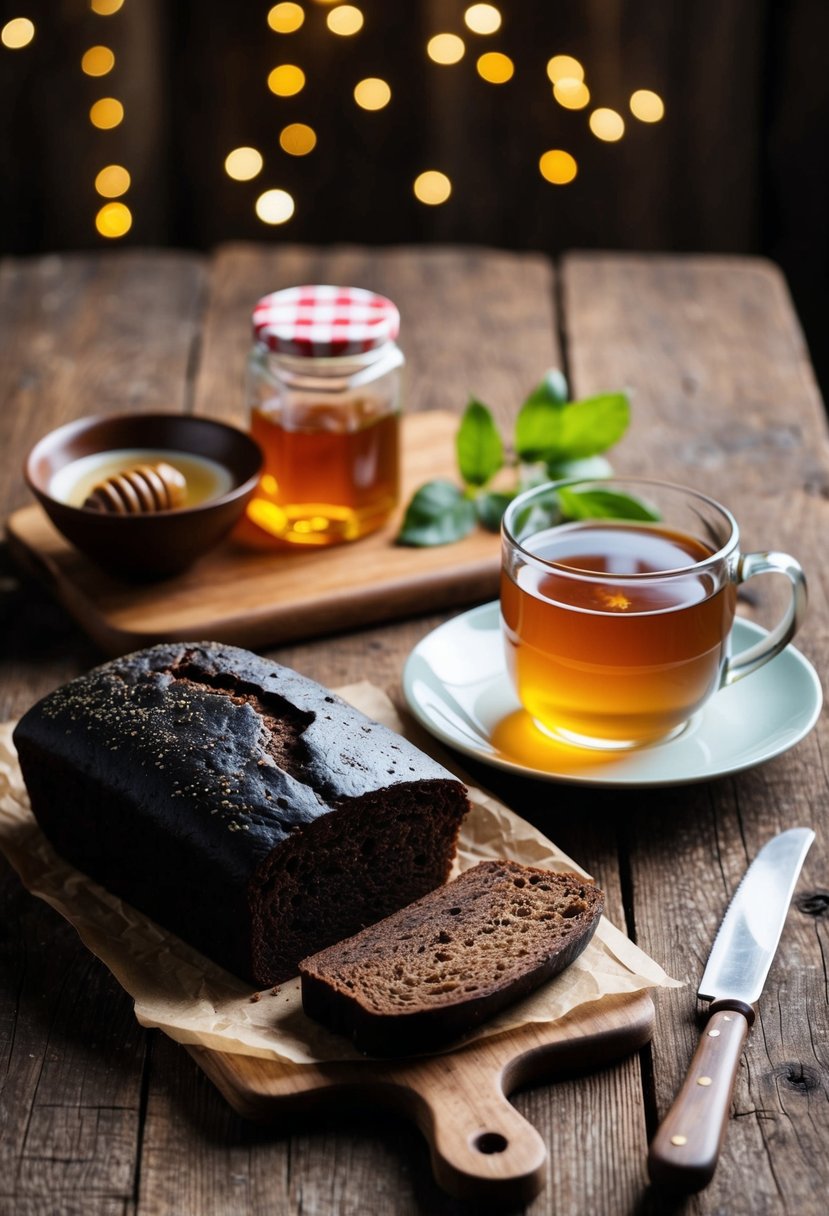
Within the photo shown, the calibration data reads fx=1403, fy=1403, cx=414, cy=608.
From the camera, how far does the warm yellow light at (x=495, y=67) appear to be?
3896 millimetres

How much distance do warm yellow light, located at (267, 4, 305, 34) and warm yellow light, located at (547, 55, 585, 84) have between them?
2.30 feet

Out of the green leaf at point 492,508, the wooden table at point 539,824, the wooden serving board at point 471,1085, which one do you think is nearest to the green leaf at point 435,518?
the green leaf at point 492,508

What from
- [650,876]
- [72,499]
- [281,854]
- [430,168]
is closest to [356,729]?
[281,854]

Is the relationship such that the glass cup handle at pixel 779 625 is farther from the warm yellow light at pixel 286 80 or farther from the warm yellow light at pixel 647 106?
the warm yellow light at pixel 286 80

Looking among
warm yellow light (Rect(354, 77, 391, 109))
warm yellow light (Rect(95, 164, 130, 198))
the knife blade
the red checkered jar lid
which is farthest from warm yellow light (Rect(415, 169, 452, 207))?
the knife blade

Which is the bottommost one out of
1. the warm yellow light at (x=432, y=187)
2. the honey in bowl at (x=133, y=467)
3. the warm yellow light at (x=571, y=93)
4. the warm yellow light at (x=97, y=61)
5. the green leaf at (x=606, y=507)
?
the warm yellow light at (x=432, y=187)

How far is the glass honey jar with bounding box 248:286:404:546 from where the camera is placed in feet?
6.82

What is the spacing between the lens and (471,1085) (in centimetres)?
121

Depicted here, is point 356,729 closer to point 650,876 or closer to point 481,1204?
point 650,876

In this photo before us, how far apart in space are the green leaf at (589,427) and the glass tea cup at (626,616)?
0.40 m

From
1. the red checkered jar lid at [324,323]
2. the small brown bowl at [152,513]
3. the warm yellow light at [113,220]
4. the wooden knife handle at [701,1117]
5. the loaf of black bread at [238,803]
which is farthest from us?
the warm yellow light at [113,220]

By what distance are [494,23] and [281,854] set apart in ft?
10.2

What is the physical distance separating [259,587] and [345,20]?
241cm

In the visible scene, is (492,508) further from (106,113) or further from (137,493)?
(106,113)
